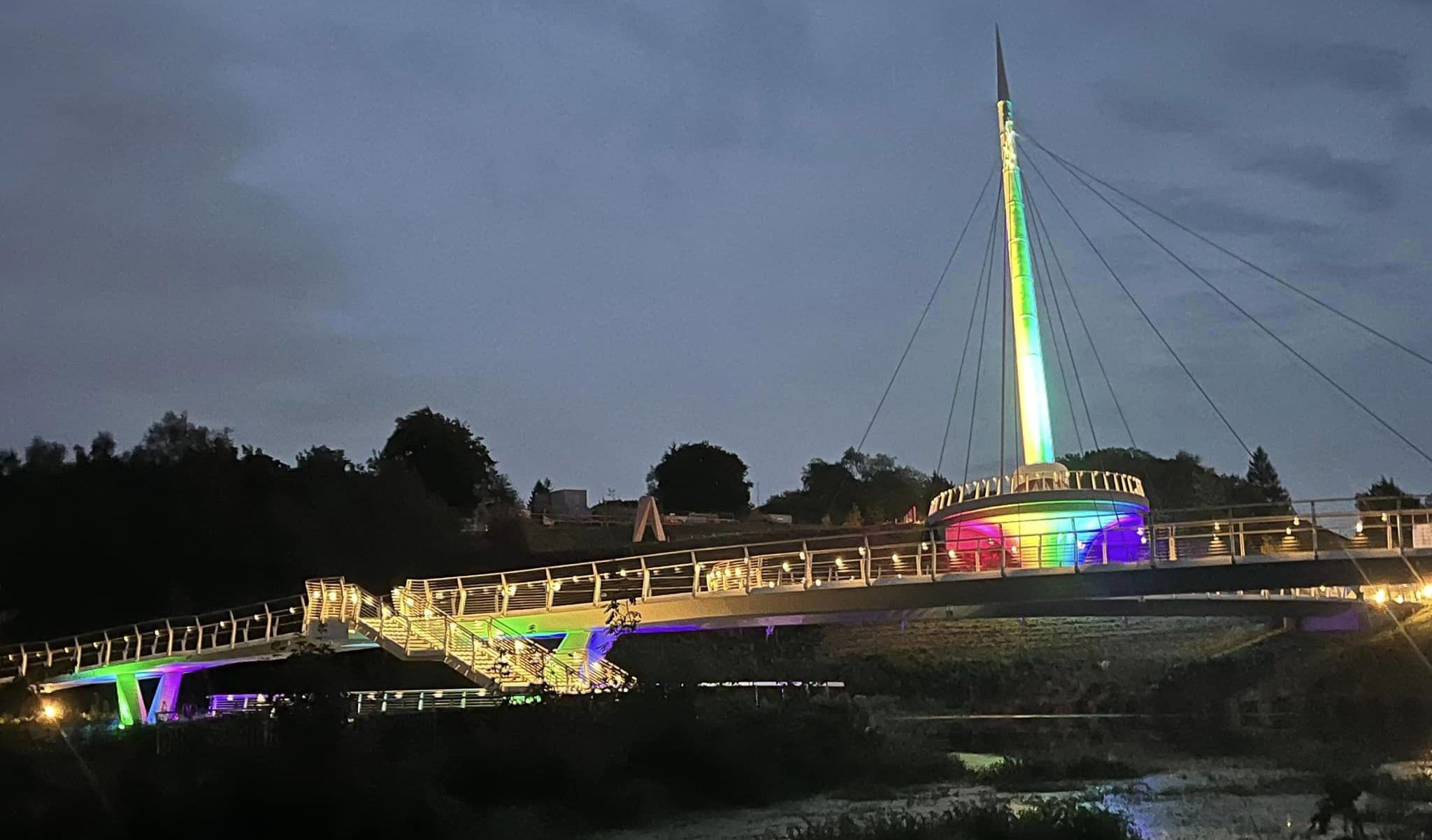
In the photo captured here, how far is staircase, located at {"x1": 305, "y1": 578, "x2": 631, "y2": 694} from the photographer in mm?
36969

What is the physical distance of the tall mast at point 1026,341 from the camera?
181 feet

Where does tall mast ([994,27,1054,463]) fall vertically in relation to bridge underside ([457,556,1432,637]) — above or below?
above

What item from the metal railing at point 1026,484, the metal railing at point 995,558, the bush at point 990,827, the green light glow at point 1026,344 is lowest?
the bush at point 990,827

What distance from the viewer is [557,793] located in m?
25.6

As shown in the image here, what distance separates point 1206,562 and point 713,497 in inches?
4145

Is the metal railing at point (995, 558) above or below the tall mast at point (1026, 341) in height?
below

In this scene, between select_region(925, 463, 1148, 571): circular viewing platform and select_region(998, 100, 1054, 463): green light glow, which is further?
select_region(998, 100, 1054, 463): green light glow

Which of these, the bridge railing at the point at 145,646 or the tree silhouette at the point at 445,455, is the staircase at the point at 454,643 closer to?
the bridge railing at the point at 145,646

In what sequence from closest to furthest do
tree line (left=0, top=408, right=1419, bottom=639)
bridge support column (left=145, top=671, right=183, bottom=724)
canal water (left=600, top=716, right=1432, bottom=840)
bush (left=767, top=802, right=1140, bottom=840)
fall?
bush (left=767, top=802, right=1140, bottom=840) < canal water (left=600, top=716, right=1432, bottom=840) < bridge support column (left=145, top=671, right=183, bottom=724) < tree line (left=0, top=408, right=1419, bottom=639)

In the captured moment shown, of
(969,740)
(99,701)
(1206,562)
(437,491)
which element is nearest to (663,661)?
(969,740)

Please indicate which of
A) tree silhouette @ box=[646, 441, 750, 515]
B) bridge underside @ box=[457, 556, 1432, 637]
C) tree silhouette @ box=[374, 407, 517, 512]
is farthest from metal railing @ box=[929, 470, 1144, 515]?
tree silhouette @ box=[646, 441, 750, 515]

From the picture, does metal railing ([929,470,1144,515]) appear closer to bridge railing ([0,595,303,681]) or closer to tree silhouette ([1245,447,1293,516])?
bridge railing ([0,595,303,681])

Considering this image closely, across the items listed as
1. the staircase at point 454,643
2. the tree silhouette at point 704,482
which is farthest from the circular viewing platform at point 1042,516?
the tree silhouette at point 704,482

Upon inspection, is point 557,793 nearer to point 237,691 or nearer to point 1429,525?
Answer: point 1429,525
